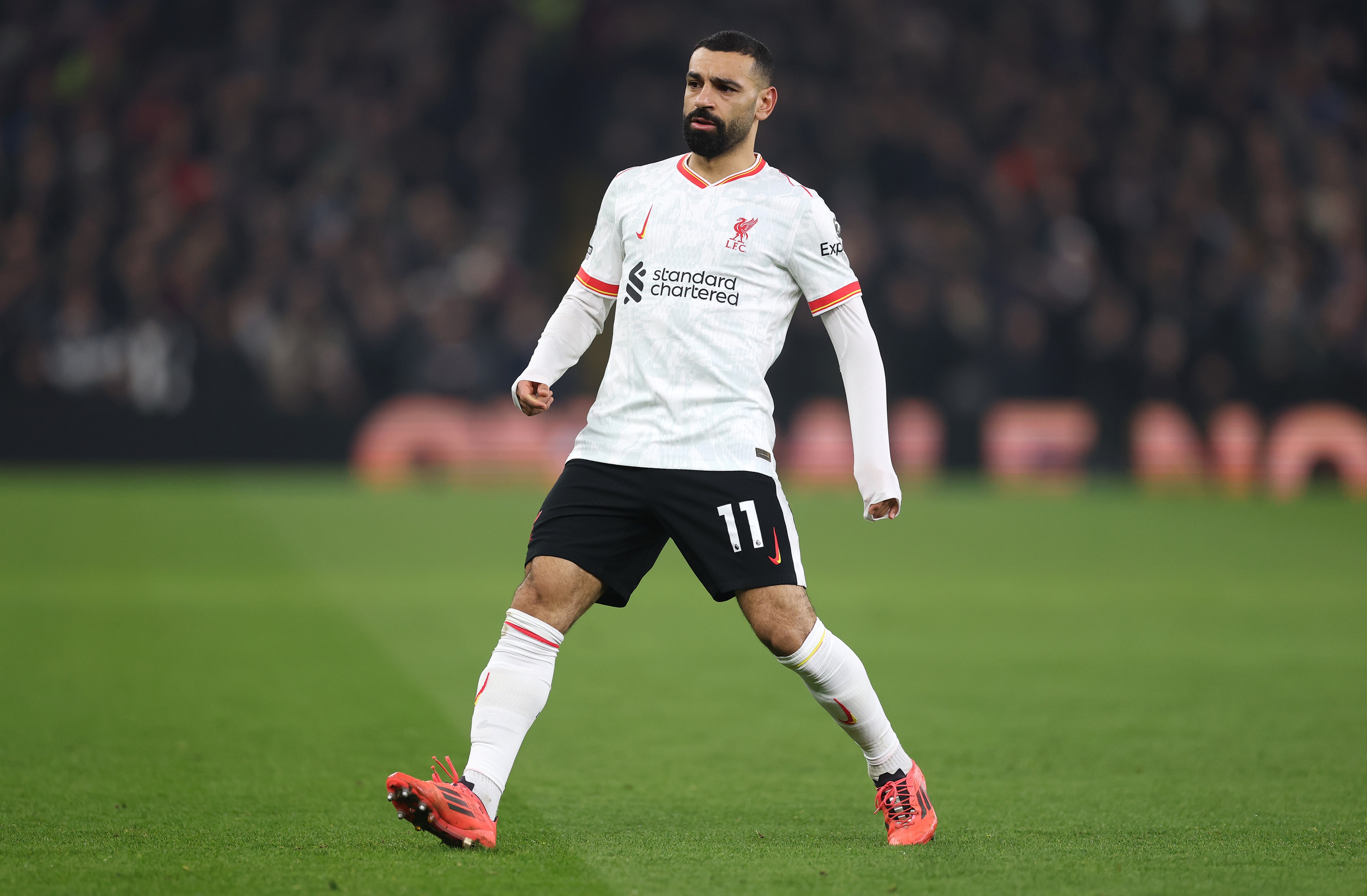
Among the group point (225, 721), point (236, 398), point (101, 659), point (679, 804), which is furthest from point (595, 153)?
point (679, 804)

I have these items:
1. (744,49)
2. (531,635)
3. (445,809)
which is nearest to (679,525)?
(531,635)

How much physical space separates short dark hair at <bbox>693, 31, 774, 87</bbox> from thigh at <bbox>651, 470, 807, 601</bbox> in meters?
1.14

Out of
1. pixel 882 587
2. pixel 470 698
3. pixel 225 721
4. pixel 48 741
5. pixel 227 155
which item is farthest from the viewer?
pixel 227 155

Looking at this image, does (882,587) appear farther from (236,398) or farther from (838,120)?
(838,120)

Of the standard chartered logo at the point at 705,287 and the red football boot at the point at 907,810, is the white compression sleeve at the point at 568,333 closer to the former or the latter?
the standard chartered logo at the point at 705,287

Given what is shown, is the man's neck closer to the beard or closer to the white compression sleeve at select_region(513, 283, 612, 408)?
the beard

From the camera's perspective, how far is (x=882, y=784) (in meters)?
4.52

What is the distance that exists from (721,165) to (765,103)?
0.73ft

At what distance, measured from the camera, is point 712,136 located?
4.45m

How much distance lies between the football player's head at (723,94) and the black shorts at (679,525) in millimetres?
943

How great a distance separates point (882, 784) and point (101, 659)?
446 centimetres

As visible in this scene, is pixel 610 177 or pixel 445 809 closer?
pixel 445 809

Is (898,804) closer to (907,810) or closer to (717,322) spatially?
(907,810)

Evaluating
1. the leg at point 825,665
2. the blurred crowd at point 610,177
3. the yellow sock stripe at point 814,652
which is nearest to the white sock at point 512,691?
the leg at point 825,665
